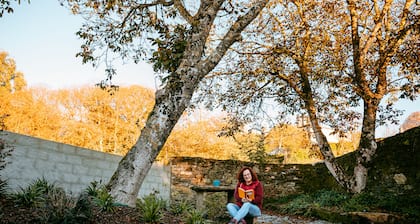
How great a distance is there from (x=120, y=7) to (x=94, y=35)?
685 millimetres

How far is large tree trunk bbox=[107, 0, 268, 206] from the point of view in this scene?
4230mm

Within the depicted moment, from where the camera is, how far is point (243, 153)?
43.2 feet

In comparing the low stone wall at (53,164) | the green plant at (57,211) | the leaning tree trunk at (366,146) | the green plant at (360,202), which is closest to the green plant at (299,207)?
the green plant at (360,202)

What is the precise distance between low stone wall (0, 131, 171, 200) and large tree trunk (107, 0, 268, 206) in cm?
73

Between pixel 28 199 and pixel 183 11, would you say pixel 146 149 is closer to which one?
pixel 28 199

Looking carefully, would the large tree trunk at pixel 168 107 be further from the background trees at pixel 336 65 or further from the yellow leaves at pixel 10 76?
the yellow leaves at pixel 10 76

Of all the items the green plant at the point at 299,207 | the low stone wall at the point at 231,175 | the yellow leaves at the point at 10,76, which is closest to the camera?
the green plant at the point at 299,207

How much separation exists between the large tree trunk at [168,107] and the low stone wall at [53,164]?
0.73m

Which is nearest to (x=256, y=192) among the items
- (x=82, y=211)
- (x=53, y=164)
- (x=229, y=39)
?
(x=229, y=39)

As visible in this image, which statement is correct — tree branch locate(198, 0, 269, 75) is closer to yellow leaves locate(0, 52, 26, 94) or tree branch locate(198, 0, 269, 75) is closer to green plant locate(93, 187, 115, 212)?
green plant locate(93, 187, 115, 212)

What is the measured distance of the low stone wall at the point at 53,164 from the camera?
5.30 meters

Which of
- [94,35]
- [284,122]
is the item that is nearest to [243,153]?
[284,122]

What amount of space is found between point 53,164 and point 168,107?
9.70 feet

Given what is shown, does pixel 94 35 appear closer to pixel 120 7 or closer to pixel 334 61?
pixel 120 7
